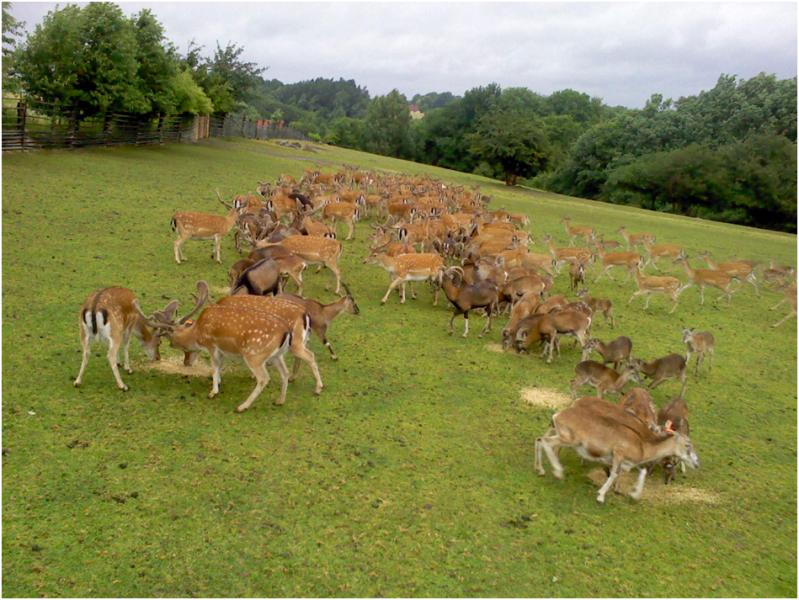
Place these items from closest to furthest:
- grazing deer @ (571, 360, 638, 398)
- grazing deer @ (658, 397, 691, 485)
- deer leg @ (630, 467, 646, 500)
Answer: deer leg @ (630, 467, 646, 500) < grazing deer @ (658, 397, 691, 485) < grazing deer @ (571, 360, 638, 398)

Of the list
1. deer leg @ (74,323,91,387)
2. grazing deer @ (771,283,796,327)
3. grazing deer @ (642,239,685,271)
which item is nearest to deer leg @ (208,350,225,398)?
deer leg @ (74,323,91,387)

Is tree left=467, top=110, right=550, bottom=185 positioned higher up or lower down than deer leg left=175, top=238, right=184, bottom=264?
higher up

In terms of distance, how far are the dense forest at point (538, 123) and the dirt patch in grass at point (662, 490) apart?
68.6 ft

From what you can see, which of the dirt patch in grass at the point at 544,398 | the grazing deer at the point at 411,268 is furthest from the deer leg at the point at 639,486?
the grazing deer at the point at 411,268

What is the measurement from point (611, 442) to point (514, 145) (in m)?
35.0

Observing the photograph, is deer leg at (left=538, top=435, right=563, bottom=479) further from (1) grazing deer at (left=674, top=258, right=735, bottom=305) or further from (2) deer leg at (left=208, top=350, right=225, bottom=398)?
(1) grazing deer at (left=674, top=258, right=735, bottom=305)

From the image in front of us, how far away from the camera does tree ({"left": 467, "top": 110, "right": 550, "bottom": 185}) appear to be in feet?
127

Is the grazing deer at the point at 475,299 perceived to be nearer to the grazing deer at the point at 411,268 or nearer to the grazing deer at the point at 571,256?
the grazing deer at the point at 411,268

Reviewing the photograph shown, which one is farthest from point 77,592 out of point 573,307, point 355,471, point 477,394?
point 573,307

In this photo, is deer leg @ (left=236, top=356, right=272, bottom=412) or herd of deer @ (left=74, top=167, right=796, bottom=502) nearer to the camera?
herd of deer @ (left=74, top=167, right=796, bottom=502)

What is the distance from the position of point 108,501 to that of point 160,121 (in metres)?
30.2

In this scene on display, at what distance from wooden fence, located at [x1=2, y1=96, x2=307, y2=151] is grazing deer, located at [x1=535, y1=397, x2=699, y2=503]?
20196 millimetres

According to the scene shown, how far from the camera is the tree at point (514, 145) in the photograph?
38.8m

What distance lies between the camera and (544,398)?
788 cm
